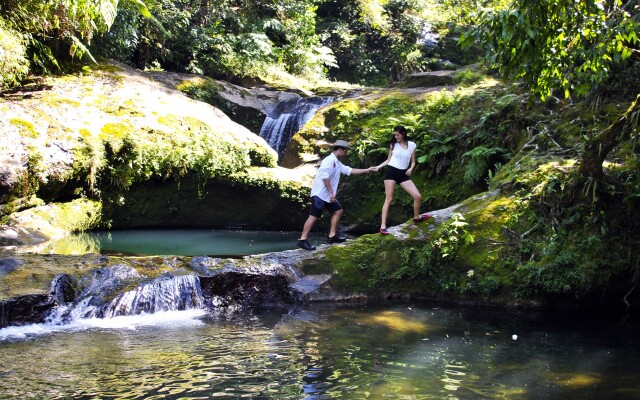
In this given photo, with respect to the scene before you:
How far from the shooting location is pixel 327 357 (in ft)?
21.1

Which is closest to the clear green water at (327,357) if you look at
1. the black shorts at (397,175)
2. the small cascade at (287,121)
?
the black shorts at (397,175)

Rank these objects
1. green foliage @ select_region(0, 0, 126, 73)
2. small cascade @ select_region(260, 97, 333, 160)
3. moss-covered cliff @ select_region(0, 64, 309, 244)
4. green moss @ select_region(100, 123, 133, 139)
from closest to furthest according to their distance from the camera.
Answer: moss-covered cliff @ select_region(0, 64, 309, 244) → green moss @ select_region(100, 123, 133, 139) → green foliage @ select_region(0, 0, 126, 73) → small cascade @ select_region(260, 97, 333, 160)

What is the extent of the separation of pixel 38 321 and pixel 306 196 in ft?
25.8

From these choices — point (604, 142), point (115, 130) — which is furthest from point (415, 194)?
point (115, 130)

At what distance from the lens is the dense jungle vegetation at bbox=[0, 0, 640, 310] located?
7.11 meters

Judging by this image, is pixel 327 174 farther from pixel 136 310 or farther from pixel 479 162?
pixel 479 162

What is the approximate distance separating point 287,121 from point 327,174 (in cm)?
848

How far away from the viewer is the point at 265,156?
50.1 ft

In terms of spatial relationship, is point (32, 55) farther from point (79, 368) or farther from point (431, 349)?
point (431, 349)

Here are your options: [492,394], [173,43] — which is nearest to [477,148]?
[492,394]

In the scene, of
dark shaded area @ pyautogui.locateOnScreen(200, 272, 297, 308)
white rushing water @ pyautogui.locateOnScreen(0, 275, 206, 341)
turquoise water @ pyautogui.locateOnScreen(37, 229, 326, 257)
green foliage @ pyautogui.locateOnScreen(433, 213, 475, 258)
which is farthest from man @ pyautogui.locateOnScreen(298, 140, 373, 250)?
turquoise water @ pyautogui.locateOnScreen(37, 229, 326, 257)

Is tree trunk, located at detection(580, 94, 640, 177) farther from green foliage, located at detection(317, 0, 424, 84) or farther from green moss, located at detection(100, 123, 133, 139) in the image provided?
green foliage, located at detection(317, 0, 424, 84)

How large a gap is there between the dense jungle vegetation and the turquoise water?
3206mm

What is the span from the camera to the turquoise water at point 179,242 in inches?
474
